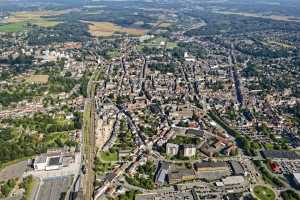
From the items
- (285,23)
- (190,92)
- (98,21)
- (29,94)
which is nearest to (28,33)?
(98,21)

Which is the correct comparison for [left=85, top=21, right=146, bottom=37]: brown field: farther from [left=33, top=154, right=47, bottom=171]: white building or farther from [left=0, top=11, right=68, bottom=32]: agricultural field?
[left=33, top=154, right=47, bottom=171]: white building

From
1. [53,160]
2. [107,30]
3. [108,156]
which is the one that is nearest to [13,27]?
[107,30]

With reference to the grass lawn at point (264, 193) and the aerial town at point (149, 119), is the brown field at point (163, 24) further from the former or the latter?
the grass lawn at point (264, 193)

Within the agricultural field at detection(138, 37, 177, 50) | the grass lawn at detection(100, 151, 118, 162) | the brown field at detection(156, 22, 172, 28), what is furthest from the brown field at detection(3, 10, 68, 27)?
the grass lawn at detection(100, 151, 118, 162)

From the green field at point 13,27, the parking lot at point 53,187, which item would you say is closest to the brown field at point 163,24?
the green field at point 13,27

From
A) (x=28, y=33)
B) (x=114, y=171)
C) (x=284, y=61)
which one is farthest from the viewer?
(x=28, y=33)

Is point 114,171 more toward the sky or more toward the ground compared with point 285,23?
more toward the ground

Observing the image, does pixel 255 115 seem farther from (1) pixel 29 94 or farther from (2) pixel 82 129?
(1) pixel 29 94

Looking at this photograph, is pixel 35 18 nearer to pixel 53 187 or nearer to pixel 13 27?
pixel 13 27
